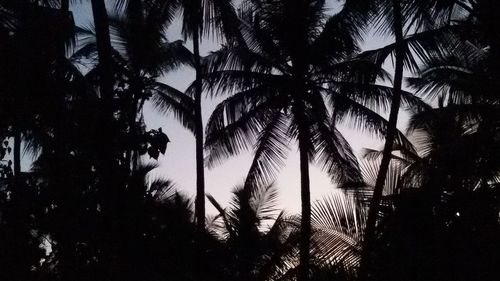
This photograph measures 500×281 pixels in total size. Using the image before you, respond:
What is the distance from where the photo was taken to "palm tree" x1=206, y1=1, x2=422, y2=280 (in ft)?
47.8

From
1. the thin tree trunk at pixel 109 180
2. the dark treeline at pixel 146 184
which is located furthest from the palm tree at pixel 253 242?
the thin tree trunk at pixel 109 180

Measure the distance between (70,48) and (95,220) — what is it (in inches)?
188

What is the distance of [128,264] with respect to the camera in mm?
7148

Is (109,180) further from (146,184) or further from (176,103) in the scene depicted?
(176,103)

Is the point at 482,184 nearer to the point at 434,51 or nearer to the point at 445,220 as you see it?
the point at 445,220

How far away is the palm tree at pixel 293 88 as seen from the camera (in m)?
14.6

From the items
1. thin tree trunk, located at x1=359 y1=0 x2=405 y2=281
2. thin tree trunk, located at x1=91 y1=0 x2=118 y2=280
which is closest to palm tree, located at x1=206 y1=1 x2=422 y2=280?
thin tree trunk, located at x1=359 y1=0 x2=405 y2=281

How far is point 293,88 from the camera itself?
1466 centimetres

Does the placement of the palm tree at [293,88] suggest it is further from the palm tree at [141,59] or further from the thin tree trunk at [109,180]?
the thin tree trunk at [109,180]

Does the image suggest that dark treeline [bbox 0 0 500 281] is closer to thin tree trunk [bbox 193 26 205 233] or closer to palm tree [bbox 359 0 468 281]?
palm tree [bbox 359 0 468 281]

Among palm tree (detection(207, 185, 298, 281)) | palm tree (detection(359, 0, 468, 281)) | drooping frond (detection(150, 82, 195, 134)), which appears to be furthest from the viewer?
drooping frond (detection(150, 82, 195, 134))

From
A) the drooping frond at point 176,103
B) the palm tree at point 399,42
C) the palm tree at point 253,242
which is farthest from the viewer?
the drooping frond at point 176,103

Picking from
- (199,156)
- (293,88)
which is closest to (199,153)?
(199,156)

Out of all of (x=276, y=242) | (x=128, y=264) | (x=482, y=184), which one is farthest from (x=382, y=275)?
(x=276, y=242)
